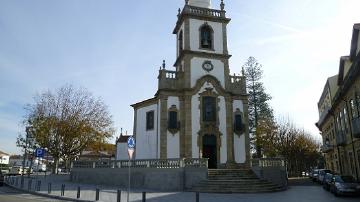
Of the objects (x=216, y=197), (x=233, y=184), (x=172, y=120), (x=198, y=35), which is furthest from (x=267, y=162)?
(x=198, y=35)

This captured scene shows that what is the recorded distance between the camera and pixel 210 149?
28.5 meters

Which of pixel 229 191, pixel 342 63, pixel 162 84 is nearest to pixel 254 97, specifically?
pixel 342 63

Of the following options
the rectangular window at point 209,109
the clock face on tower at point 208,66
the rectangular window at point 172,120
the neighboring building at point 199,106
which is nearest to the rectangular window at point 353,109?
A: the neighboring building at point 199,106

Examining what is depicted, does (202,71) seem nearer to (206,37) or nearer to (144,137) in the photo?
(206,37)

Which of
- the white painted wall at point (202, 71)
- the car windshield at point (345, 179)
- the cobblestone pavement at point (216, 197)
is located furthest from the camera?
the white painted wall at point (202, 71)

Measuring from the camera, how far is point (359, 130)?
20609mm

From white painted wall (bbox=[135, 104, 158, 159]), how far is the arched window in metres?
7.85

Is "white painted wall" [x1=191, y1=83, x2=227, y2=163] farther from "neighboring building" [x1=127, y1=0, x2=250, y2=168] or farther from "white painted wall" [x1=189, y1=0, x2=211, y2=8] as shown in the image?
"white painted wall" [x1=189, y1=0, x2=211, y2=8]

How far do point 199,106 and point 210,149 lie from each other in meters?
4.04

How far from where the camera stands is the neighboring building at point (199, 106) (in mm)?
28000

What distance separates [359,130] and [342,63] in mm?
10081

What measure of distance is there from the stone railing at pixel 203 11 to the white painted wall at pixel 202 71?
16.2 feet

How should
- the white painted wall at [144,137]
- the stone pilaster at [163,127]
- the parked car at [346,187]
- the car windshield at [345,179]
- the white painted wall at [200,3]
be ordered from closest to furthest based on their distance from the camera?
the parked car at [346,187] → the car windshield at [345,179] → the stone pilaster at [163,127] → the white painted wall at [144,137] → the white painted wall at [200,3]

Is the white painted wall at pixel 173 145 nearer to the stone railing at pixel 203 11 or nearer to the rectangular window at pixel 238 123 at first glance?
the rectangular window at pixel 238 123
